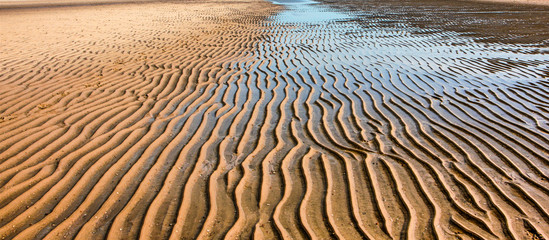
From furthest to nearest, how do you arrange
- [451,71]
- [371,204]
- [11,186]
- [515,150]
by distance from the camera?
[451,71] < [515,150] < [11,186] < [371,204]

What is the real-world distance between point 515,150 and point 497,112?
1.28 metres

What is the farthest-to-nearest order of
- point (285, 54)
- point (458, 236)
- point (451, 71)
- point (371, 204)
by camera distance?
point (285, 54) < point (451, 71) < point (371, 204) < point (458, 236)

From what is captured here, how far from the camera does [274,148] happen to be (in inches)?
163

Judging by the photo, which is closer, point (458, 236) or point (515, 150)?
point (458, 236)

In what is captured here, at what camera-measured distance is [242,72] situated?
7.56m

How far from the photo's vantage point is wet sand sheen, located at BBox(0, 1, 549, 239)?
9.65 feet

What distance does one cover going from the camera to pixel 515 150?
4.02m

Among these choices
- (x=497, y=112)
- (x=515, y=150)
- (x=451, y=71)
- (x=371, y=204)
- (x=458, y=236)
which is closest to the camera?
(x=458, y=236)

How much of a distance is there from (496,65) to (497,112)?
3377 millimetres

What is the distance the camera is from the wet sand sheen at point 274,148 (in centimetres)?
294

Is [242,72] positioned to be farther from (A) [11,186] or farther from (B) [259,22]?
(B) [259,22]

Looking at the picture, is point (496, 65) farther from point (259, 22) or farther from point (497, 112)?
point (259, 22)

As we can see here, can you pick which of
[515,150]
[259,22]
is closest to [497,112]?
[515,150]

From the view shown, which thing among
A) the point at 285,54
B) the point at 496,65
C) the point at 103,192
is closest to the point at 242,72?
the point at 285,54
